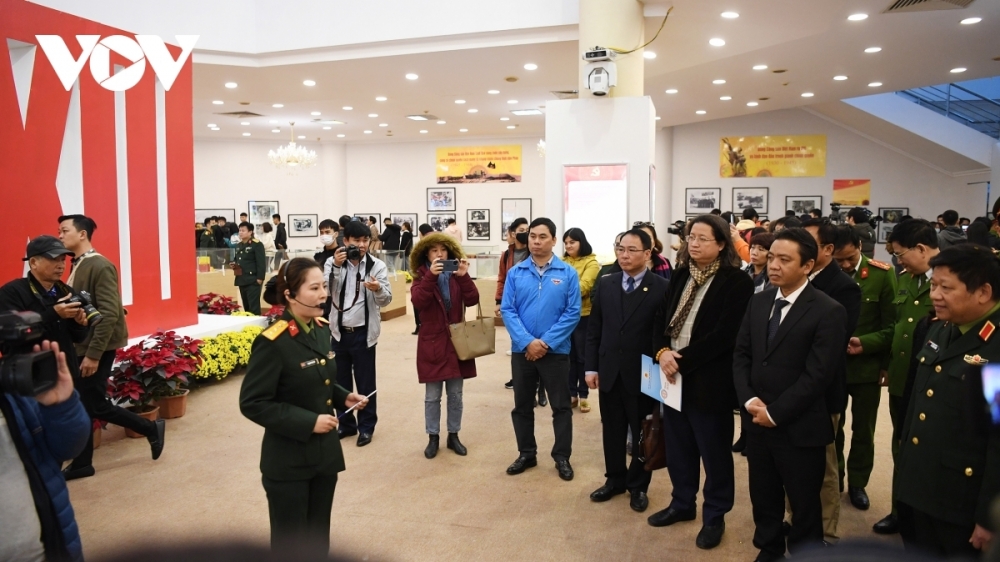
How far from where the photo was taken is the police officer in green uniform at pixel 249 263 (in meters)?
10.2

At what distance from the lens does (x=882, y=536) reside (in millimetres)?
3707

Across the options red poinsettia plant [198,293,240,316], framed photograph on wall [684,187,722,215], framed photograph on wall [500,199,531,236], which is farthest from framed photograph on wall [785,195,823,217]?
red poinsettia plant [198,293,240,316]

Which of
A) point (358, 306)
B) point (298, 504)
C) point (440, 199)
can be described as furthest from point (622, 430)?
point (440, 199)

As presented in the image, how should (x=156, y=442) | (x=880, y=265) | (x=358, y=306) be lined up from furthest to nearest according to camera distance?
(x=358, y=306)
(x=156, y=442)
(x=880, y=265)

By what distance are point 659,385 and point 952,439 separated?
1556 millimetres

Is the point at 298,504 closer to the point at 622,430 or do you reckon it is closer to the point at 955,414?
the point at 622,430

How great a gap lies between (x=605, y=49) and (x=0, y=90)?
5.60 m

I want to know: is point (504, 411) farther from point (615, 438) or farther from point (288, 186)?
point (288, 186)

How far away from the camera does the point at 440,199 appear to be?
Result: 69.3 ft

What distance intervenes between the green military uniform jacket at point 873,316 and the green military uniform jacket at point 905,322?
0.36ft

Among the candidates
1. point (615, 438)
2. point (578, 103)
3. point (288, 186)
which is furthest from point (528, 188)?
point (615, 438)

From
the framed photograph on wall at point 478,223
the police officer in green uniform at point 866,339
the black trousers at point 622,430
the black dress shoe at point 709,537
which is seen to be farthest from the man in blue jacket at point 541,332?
the framed photograph on wall at point 478,223

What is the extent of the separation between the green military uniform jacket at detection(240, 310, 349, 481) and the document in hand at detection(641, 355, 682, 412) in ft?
5.96

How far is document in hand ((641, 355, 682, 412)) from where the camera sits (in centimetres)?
362
